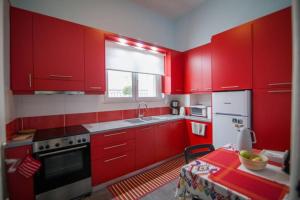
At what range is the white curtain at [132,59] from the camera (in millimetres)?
2324

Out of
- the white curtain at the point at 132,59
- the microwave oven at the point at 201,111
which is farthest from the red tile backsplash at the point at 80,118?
the microwave oven at the point at 201,111

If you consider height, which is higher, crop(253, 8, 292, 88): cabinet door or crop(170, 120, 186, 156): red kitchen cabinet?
crop(253, 8, 292, 88): cabinet door

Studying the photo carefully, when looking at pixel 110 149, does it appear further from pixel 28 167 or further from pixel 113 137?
pixel 28 167

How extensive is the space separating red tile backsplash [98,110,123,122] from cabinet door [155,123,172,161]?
749 mm

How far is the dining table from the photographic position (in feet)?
2.35

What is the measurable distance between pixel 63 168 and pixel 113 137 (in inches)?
25.8

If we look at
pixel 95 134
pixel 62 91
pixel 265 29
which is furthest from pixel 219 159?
pixel 62 91

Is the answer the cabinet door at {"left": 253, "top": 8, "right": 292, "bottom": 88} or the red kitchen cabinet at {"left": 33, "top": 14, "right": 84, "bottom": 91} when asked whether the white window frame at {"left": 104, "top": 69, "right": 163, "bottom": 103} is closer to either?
the red kitchen cabinet at {"left": 33, "top": 14, "right": 84, "bottom": 91}

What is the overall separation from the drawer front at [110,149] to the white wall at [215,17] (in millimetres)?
2579

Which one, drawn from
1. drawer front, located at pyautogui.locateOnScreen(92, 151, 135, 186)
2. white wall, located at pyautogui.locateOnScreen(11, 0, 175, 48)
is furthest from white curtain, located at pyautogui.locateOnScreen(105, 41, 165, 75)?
drawer front, located at pyautogui.locateOnScreen(92, 151, 135, 186)

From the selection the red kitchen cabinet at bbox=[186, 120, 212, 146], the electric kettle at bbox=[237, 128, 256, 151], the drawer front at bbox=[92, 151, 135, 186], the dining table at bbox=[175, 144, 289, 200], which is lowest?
the drawer front at bbox=[92, 151, 135, 186]

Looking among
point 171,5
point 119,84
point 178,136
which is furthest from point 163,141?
point 171,5

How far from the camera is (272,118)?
1.66 m

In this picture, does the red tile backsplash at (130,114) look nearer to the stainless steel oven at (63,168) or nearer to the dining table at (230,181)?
the stainless steel oven at (63,168)
